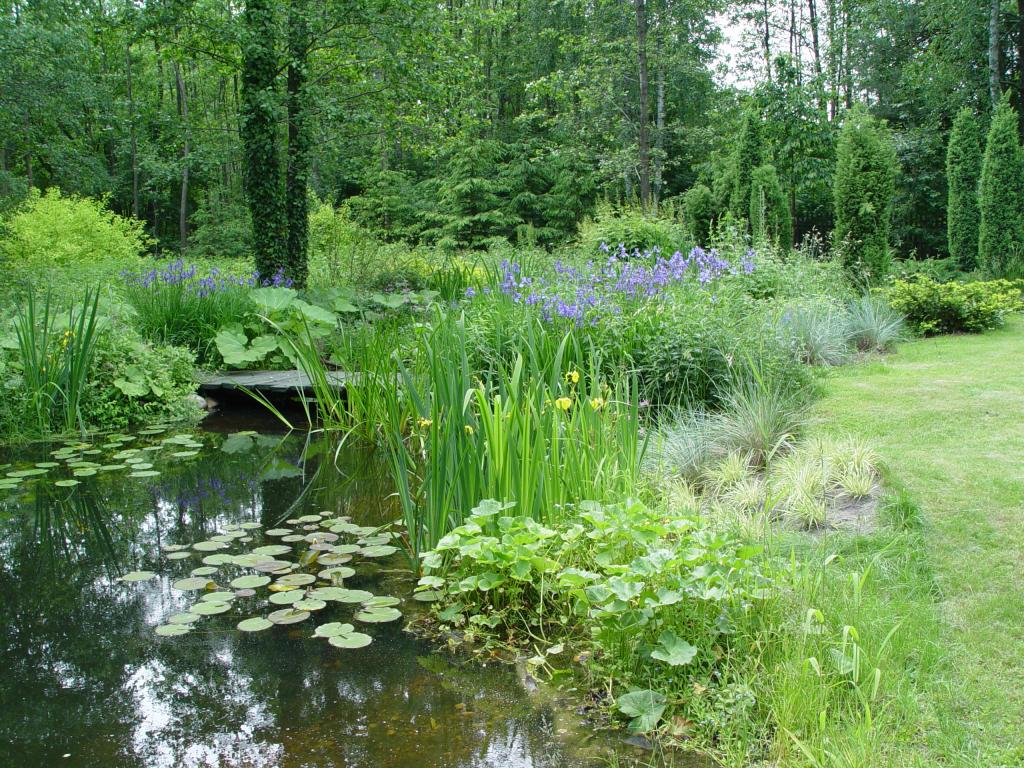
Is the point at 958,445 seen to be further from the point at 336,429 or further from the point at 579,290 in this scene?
the point at 336,429

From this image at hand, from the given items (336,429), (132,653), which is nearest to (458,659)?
(132,653)

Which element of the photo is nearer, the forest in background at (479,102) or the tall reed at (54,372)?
the tall reed at (54,372)

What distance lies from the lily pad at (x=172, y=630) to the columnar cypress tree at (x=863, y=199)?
965 cm

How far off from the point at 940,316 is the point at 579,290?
14.5 feet

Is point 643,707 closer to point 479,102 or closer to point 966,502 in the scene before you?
point 966,502

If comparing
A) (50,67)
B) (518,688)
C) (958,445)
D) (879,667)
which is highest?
(50,67)

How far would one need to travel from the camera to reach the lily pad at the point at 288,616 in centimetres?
262

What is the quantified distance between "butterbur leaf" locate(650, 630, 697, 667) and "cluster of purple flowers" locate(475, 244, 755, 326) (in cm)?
270

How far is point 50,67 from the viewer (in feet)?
54.3

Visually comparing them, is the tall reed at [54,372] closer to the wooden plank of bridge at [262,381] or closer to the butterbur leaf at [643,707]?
the wooden plank of bridge at [262,381]

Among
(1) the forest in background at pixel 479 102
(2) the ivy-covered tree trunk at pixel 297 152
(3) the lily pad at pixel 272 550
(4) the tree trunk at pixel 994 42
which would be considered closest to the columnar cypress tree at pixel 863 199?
(1) the forest in background at pixel 479 102

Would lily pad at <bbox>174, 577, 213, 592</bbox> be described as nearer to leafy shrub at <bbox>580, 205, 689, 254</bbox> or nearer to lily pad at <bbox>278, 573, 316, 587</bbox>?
lily pad at <bbox>278, 573, 316, 587</bbox>

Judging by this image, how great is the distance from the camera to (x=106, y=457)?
15.5ft

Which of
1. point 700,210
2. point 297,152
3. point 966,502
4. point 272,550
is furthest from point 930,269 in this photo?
point 272,550
